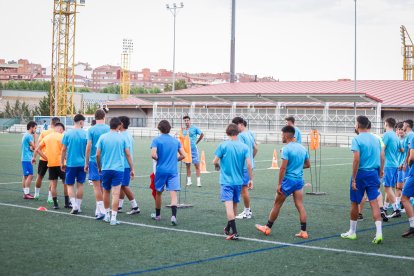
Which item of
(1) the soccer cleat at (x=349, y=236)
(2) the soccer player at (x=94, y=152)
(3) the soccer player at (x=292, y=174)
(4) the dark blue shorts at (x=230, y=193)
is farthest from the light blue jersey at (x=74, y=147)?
(1) the soccer cleat at (x=349, y=236)

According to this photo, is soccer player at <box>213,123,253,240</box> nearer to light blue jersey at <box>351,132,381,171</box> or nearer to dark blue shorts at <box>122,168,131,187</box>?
light blue jersey at <box>351,132,381,171</box>

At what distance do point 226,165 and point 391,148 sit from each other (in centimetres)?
419

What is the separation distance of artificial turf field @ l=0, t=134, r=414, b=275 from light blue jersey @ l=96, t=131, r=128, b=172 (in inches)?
41.3

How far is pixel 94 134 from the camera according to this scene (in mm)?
12406

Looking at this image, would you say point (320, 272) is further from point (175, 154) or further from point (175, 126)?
point (175, 126)

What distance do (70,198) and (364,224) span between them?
18.9 ft

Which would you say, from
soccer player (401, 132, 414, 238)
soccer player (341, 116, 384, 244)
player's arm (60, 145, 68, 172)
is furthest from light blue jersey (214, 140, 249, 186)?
player's arm (60, 145, 68, 172)

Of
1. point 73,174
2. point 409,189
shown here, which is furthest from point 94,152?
point 409,189

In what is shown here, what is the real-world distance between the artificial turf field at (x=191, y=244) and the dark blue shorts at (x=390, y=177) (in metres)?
0.75

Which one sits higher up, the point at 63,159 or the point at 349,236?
the point at 63,159

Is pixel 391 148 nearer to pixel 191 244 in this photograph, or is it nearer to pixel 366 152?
pixel 366 152

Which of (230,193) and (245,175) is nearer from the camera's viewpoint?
(230,193)

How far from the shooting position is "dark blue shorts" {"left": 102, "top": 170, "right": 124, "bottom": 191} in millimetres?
11541

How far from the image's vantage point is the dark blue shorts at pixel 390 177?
42.0 feet
